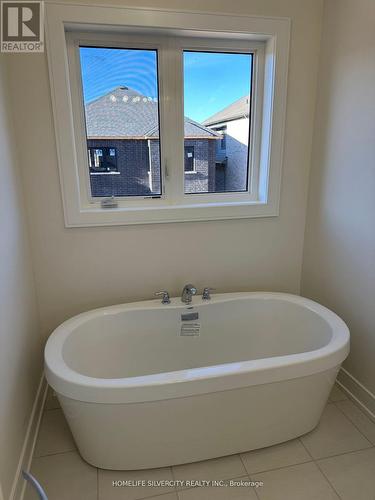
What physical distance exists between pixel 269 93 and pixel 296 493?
6.89 ft

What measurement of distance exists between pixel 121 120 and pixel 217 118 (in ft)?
1.98

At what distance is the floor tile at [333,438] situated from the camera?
5.60ft

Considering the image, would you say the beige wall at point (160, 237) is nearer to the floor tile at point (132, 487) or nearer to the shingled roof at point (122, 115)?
the shingled roof at point (122, 115)

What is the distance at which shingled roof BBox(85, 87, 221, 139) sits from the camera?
1988 millimetres

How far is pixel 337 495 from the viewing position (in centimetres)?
148

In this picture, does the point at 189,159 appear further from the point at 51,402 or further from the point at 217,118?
the point at 51,402

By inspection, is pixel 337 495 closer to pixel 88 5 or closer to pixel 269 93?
pixel 269 93

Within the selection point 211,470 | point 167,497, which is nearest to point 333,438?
point 211,470

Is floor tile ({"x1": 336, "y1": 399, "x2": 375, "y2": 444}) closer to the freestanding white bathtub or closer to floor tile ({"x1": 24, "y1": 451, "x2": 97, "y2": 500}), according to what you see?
the freestanding white bathtub

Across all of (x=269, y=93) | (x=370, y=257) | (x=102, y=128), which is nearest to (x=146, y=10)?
(x=102, y=128)

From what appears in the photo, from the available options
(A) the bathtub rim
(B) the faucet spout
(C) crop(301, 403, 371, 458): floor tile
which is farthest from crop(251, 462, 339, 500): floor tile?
(B) the faucet spout

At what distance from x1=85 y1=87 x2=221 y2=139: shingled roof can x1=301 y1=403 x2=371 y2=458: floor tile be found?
1.93 m

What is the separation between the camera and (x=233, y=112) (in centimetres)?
220

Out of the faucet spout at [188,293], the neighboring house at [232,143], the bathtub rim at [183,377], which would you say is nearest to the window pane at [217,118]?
the neighboring house at [232,143]
